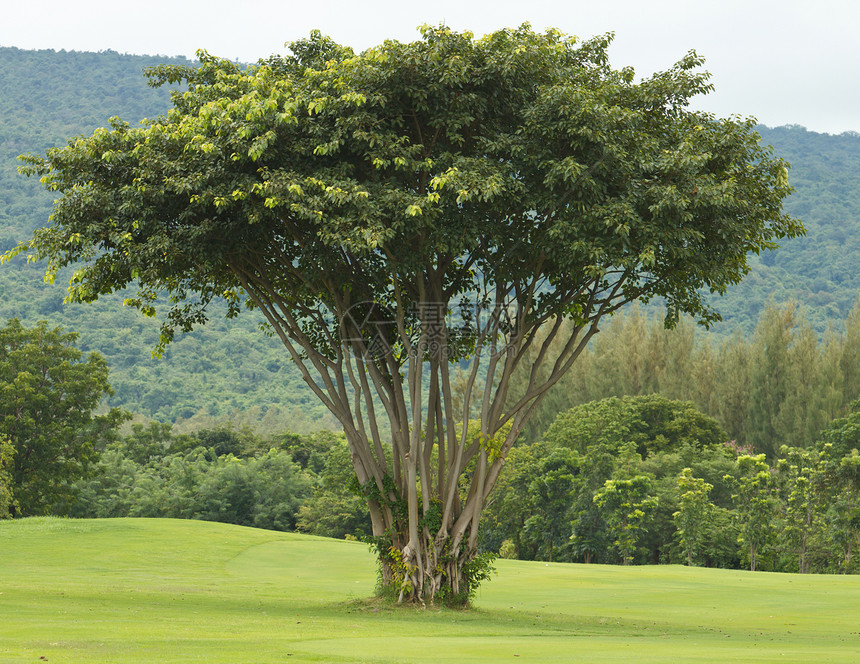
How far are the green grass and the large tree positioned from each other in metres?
2.82

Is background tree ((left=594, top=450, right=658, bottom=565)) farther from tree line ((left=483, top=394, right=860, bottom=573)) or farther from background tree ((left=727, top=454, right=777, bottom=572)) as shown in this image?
background tree ((left=727, top=454, right=777, bottom=572))

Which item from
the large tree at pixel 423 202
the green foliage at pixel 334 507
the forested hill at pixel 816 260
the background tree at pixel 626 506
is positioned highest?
the forested hill at pixel 816 260

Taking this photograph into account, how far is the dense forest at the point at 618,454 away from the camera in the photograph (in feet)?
110

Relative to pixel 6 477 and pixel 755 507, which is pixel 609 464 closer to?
pixel 755 507

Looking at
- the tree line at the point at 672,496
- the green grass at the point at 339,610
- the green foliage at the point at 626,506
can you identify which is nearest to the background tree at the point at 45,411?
the green grass at the point at 339,610

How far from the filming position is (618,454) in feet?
145

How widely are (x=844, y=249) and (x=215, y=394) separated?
262ft

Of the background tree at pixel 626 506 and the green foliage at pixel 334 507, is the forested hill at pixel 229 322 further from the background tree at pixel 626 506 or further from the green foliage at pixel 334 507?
the background tree at pixel 626 506

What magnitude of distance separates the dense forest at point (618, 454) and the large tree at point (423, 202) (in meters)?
2.67

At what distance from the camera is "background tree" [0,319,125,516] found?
39844 millimetres

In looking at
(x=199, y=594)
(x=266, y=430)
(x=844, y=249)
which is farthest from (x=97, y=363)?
(x=844, y=249)

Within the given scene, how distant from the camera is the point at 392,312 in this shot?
54.4 feet

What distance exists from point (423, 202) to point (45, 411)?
111 feet

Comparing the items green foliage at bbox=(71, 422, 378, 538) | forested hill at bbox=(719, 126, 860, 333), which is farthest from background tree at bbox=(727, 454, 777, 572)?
forested hill at bbox=(719, 126, 860, 333)
